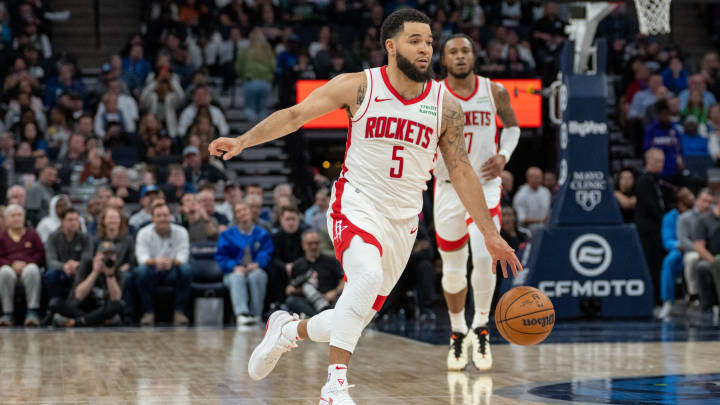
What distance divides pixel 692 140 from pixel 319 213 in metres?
6.49

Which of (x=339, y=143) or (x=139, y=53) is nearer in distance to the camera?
(x=139, y=53)

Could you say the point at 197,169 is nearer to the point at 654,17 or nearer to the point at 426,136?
the point at 654,17

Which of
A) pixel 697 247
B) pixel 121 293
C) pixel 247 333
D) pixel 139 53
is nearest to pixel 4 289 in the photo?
pixel 121 293

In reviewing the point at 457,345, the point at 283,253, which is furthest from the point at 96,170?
the point at 457,345

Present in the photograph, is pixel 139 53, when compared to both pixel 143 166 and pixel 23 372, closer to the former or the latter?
pixel 143 166

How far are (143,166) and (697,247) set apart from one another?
7.59m

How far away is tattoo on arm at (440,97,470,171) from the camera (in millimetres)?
5594

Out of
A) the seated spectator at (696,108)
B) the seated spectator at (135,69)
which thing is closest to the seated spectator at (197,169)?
the seated spectator at (135,69)

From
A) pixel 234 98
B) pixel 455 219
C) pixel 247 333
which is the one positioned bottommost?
pixel 247 333

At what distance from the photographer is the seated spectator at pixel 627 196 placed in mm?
13734

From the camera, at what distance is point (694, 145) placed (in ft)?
54.3

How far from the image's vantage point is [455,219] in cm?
736

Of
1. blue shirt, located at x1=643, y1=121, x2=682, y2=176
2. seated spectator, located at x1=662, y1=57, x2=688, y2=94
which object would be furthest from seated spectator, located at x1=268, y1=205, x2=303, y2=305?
seated spectator, located at x1=662, y1=57, x2=688, y2=94

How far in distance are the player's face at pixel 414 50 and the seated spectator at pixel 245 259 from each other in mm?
7308
